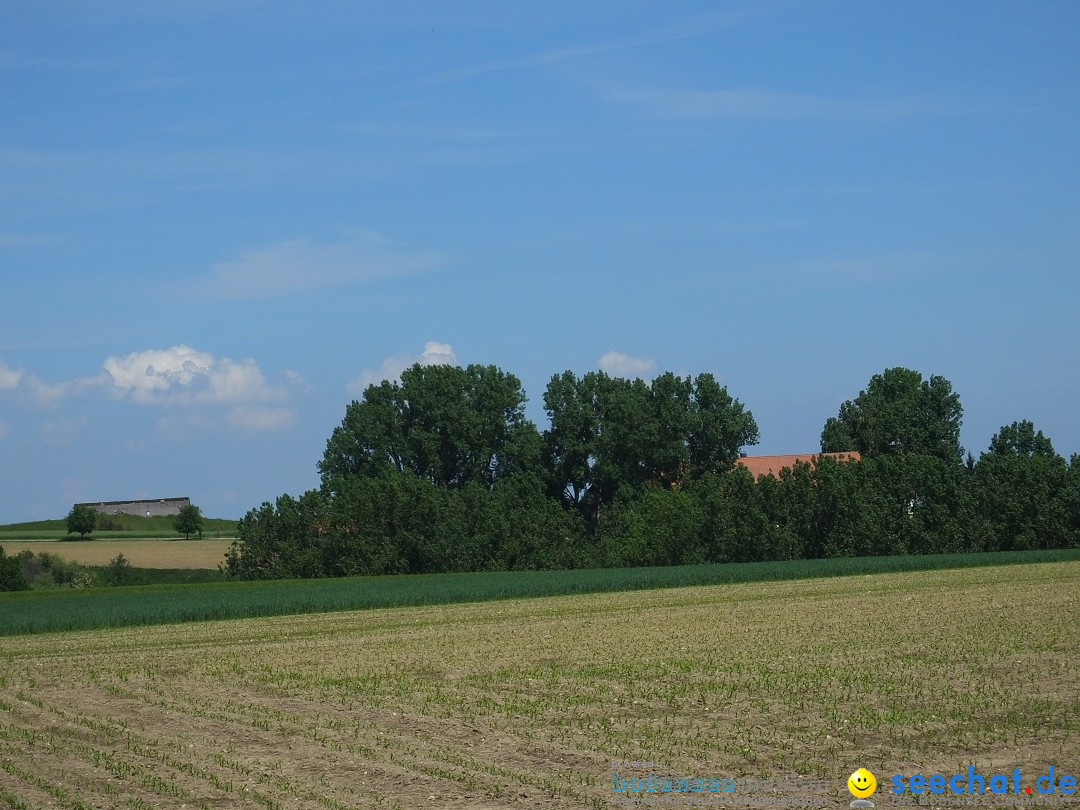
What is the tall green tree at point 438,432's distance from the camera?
97.0 metres

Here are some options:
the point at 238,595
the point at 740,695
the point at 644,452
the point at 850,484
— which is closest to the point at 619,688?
the point at 740,695

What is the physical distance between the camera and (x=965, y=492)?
251 feet

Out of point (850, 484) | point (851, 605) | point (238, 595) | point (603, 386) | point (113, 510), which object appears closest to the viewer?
point (851, 605)

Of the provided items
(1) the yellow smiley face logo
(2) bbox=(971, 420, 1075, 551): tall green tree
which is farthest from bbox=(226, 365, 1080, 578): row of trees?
(1) the yellow smiley face logo

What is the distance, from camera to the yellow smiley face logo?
1227cm

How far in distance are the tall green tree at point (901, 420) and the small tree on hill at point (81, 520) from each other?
71.5 metres

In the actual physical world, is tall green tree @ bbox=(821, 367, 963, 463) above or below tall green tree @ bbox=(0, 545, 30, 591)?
above

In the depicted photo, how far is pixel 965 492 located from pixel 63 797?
235 ft

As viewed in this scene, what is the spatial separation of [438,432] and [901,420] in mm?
42793

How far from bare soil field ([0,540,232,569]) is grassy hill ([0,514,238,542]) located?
974cm

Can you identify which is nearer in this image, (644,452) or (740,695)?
(740,695)

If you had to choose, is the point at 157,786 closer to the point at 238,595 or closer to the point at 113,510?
the point at 238,595

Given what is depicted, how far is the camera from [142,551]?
9031cm
